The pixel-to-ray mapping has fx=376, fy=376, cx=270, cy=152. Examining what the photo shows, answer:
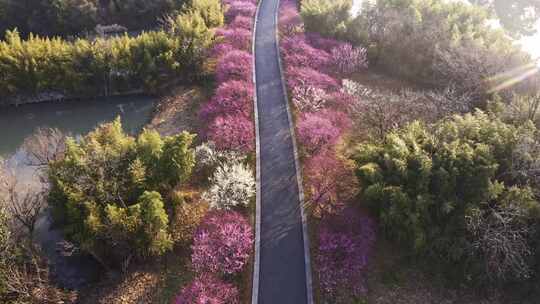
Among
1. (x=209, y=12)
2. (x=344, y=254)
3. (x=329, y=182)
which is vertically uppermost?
(x=209, y=12)

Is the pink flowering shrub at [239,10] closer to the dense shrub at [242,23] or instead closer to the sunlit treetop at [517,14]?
the dense shrub at [242,23]

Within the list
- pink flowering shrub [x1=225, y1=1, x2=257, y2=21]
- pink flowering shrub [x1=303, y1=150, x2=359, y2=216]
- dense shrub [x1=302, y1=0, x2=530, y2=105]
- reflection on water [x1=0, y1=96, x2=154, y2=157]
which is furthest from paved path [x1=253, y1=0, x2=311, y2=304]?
pink flowering shrub [x1=225, y1=1, x2=257, y2=21]

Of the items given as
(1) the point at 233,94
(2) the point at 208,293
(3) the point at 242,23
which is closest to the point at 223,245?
(2) the point at 208,293

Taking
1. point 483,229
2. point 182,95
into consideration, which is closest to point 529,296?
point 483,229

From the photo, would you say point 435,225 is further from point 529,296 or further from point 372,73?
point 372,73

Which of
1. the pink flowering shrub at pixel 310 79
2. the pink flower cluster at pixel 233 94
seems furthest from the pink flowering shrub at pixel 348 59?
the pink flower cluster at pixel 233 94

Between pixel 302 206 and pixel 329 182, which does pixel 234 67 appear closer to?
pixel 329 182
